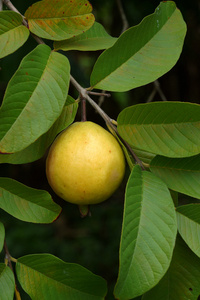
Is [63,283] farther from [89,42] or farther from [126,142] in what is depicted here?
[89,42]

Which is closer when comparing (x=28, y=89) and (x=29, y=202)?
(x=28, y=89)

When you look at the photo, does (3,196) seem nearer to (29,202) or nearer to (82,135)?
(29,202)

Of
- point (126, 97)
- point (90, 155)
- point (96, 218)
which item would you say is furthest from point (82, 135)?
point (96, 218)

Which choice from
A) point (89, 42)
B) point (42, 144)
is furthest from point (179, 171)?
point (89, 42)

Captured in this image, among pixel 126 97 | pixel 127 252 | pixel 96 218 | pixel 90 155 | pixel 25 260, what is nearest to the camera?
pixel 127 252

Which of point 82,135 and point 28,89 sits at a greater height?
point 28,89

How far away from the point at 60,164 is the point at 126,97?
7.11ft

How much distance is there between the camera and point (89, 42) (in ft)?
3.66

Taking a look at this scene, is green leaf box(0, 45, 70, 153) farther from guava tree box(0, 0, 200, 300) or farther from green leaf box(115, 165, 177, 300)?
green leaf box(115, 165, 177, 300)

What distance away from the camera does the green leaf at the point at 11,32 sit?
0.96m

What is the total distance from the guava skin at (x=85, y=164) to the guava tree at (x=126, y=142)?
3cm

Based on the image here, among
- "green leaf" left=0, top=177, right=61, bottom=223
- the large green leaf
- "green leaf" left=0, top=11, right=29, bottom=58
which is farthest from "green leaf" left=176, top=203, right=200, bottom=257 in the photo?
"green leaf" left=0, top=11, right=29, bottom=58

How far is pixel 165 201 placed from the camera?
874 millimetres

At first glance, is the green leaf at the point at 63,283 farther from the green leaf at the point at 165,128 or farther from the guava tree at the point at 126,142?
the green leaf at the point at 165,128
